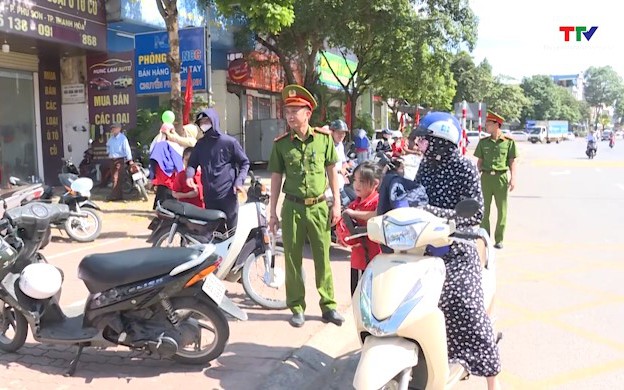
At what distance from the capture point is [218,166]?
563 cm

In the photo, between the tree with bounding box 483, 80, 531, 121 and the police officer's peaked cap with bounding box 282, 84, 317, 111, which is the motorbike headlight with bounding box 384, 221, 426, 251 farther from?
the tree with bounding box 483, 80, 531, 121

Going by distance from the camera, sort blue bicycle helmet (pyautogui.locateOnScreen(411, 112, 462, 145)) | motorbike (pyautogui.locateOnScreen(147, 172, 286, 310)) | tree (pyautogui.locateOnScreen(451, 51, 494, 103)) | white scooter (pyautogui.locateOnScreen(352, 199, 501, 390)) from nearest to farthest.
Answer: white scooter (pyautogui.locateOnScreen(352, 199, 501, 390)) → blue bicycle helmet (pyautogui.locateOnScreen(411, 112, 462, 145)) → motorbike (pyautogui.locateOnScreen(147, 172, 286, 310)) → tree (pyautogui.locateOnScreen(451, 51, 494, 103))

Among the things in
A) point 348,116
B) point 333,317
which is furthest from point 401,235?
point 348,116

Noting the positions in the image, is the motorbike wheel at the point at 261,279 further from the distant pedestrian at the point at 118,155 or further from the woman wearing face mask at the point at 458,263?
the distant pedestrian at the point at 118,155

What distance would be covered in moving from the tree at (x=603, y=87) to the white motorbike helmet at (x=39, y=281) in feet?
474

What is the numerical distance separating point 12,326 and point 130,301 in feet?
3.80

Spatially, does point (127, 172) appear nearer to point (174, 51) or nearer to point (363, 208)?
point (174, 51)

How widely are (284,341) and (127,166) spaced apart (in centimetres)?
863

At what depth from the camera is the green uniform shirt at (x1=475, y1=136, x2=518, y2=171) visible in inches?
309

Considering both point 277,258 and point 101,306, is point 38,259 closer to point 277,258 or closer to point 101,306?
point 101,306

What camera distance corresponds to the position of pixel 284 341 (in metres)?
4.52

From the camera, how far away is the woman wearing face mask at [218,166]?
5.61 meters

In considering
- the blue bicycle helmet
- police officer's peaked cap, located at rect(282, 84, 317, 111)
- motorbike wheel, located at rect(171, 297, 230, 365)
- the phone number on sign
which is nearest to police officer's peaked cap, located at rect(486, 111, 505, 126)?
police officer's peaked cap, located at rect(282, 84, 317, 111)

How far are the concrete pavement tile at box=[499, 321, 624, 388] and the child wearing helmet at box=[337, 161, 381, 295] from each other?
1.25m
